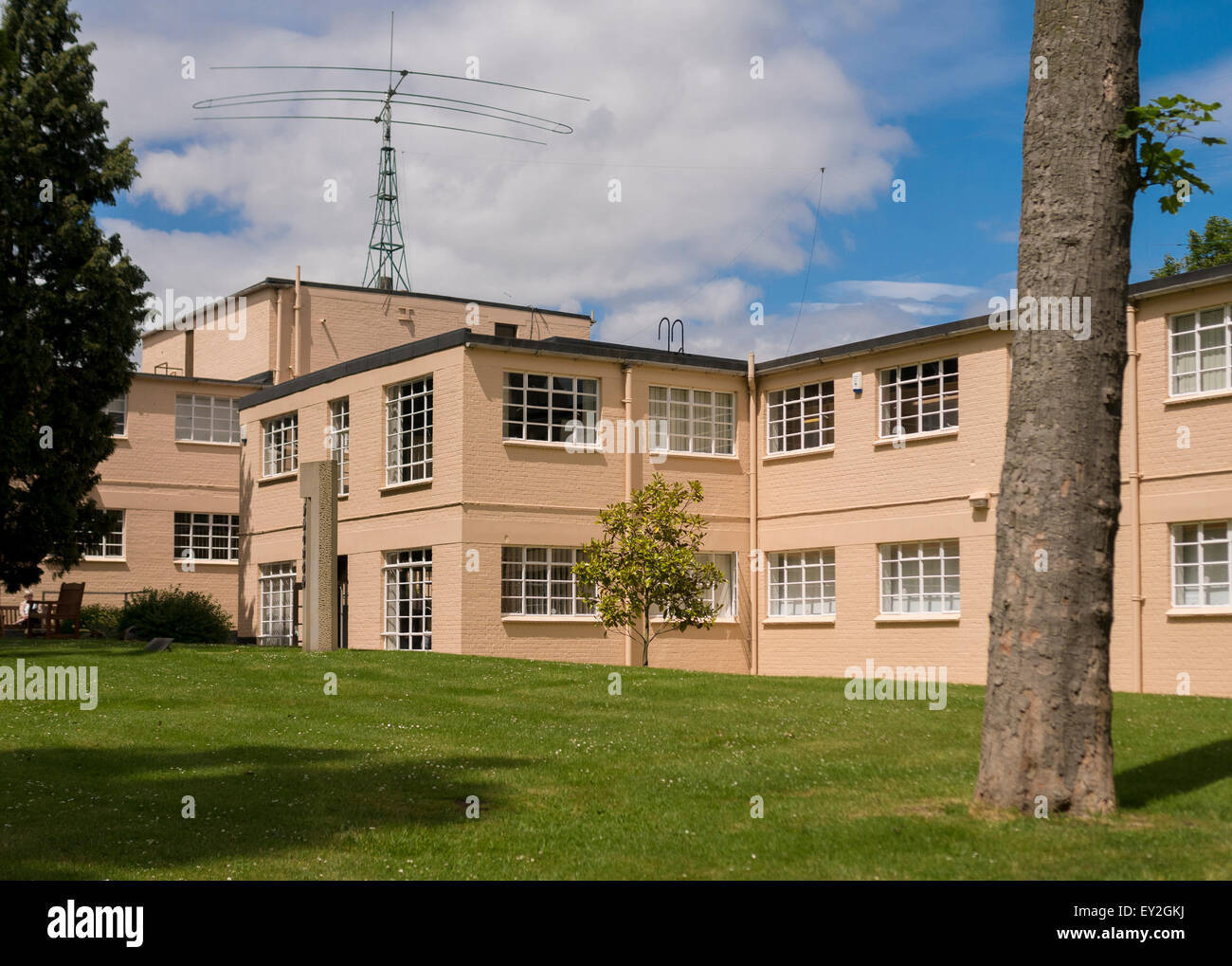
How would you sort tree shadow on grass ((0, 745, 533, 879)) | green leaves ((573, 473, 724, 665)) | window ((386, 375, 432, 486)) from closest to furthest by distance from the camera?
tree shadow on grass ((0, 745, 533, 879)) → green leaves ((573, 473, 724, 665)) → window ((386, 375, 432, 486))

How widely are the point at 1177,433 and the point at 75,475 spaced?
72.9 feet

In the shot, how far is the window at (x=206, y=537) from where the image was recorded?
4100 cm

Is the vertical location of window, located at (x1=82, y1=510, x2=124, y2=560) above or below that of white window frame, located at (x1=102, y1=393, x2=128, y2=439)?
below

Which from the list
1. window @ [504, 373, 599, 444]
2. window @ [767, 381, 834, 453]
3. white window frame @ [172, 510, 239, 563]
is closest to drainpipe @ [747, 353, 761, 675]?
window @ [767, 381, 834, 453]

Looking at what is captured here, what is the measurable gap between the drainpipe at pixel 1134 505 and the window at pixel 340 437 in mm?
16015

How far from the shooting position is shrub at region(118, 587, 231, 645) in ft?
104

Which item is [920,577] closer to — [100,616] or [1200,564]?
[1200,564]

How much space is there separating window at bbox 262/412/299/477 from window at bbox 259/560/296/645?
225cm

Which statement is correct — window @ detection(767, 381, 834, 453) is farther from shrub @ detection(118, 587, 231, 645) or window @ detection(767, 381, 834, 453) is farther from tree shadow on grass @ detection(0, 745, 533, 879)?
tree shadow on grass @ detection(0, 745, 533, 879)

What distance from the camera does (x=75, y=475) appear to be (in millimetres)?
30750

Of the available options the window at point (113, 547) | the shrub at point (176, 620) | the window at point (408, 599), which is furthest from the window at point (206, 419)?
the window at point (408, 599)

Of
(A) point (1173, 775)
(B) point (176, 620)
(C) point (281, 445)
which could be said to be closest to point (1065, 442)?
(A) point (1173, 775)
